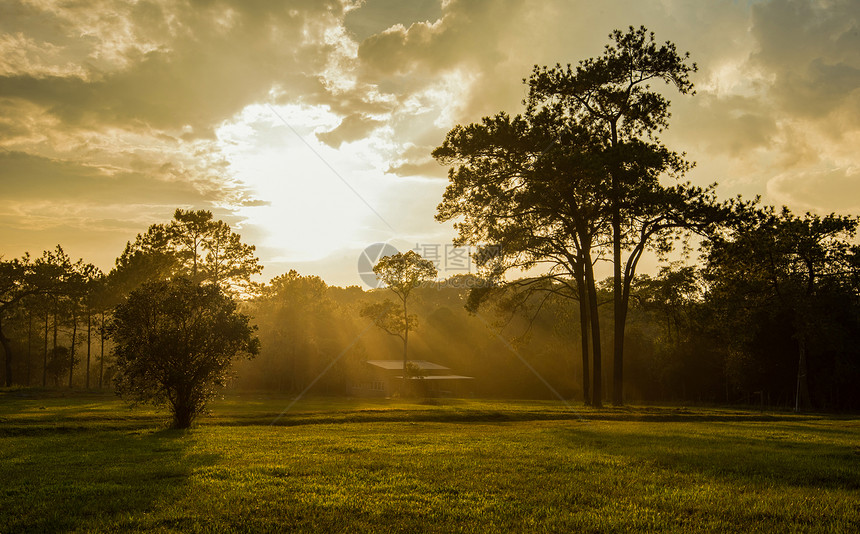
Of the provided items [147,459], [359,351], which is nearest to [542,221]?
[147,459]

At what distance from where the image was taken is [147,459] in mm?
14016

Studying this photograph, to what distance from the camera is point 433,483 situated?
10.4m

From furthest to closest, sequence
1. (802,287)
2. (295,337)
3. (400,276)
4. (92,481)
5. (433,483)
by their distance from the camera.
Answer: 1. (295,337)
2. (400,276)
3. (802,287)
4. (92,481)
5. (433,483)

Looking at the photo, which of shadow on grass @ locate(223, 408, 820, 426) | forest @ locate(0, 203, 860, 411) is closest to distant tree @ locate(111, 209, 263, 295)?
forest @ locate(0, 203, 860, 411)

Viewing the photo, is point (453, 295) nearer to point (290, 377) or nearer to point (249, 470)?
point (290, 377)

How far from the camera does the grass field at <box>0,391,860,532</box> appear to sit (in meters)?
8.00

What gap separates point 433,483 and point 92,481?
668 cm

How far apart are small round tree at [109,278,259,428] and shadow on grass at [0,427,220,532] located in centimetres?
332

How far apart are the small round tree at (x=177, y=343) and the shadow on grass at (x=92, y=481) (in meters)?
3.32

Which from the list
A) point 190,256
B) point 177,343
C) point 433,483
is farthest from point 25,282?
point 433,483

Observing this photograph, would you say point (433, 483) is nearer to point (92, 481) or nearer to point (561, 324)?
point (92, 481)

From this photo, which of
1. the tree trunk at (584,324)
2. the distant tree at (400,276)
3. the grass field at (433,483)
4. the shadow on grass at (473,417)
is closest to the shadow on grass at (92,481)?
the grass field at (433,483)

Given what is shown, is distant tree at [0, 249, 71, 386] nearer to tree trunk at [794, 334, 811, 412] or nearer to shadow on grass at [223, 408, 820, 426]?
shadow on grass at [223, 408, 820, 426]

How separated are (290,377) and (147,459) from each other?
2694 inches
